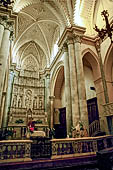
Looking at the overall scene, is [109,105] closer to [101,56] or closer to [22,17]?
[101,56]

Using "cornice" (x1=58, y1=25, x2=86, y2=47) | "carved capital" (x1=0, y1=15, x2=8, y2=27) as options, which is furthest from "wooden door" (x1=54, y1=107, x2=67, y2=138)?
"carved capital" (x1=0, y1=15, x2=8, y2=27)

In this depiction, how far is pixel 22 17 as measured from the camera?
47.6 feet

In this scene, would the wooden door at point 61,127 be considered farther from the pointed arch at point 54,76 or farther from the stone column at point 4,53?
the stone column at point 4,53

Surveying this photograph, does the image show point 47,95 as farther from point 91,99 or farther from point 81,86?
point 81,86

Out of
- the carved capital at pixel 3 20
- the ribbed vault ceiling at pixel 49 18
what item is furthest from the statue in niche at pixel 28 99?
the carved capital at pixel 3 20

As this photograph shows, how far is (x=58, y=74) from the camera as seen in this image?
1528 centimetres

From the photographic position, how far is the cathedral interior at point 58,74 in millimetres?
7496

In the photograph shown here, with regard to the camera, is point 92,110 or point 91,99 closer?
point 92,110

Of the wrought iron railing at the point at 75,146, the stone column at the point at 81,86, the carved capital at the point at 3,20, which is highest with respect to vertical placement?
the carved capital at the point at 3,20

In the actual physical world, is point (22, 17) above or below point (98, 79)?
above

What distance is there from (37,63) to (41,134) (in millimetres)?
14368

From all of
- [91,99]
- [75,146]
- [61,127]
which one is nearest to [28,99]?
[61,127]

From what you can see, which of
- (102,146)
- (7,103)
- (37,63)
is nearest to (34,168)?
(102,146)

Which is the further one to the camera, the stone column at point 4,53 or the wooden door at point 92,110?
the wooden door at point 92,110
